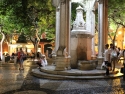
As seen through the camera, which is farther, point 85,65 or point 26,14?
point 26,14

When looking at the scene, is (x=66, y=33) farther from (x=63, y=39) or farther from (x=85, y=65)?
(x=85, y=65)

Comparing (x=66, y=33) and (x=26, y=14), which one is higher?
(x=26, y=14)

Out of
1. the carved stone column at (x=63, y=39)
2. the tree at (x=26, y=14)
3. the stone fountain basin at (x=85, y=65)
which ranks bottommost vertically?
the stone fountain basin at (x=85, y=65)

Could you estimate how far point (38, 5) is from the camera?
24.0m

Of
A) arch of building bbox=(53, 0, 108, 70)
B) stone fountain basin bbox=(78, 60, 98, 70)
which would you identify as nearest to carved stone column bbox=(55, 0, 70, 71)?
arch of building bbox=(53, 0, 108, 70)

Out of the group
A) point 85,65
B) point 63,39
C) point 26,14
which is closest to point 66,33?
point 63,39

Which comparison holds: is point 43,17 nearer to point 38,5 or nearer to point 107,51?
point 38,5

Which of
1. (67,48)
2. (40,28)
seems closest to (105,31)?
(67,48)

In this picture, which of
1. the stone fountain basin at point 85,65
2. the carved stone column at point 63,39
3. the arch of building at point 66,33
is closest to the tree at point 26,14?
the arch of building at point 66,33

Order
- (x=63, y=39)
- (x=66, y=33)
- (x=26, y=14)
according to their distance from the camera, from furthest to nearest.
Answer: (x=26, y=14) → (x=66, y=33) → (x=63, y=39)

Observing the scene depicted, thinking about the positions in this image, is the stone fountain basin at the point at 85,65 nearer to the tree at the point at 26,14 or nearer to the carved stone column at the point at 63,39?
the carved stone column at the point at 63,39

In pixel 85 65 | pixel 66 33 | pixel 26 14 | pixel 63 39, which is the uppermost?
pixel 26 14

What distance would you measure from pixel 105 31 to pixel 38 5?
1227cm

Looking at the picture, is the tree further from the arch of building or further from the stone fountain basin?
the stone fountain basin
